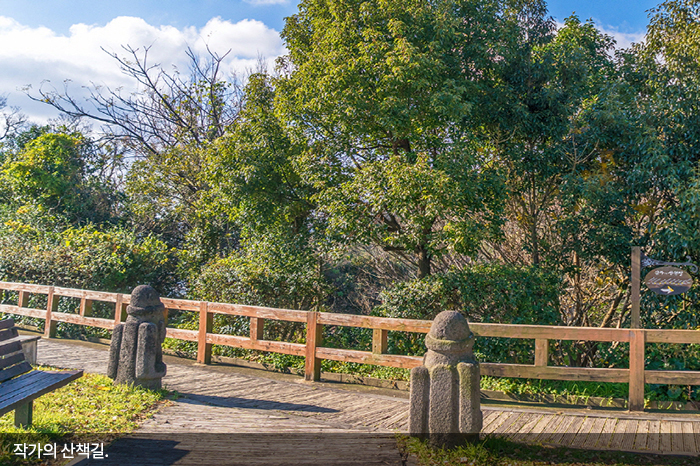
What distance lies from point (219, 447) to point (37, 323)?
9328 mm

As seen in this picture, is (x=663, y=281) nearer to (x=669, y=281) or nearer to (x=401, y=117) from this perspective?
(x=669, y=281)

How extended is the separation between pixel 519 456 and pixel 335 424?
5.82 ft

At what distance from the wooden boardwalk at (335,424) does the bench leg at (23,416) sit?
88cm

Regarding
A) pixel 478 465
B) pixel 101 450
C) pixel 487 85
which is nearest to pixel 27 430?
pixel 101 450

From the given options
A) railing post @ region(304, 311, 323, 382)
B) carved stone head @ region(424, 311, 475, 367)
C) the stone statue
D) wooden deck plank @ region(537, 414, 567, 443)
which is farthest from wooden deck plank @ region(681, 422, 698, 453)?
the stone statue

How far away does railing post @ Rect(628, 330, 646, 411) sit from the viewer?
5902 millimetres

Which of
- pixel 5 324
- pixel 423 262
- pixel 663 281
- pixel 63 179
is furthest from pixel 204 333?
pixel 63 179

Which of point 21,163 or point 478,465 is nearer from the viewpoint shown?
point 478,465

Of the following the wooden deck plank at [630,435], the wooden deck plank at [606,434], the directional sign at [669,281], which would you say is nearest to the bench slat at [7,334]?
the wooden deck plank at [606,434]

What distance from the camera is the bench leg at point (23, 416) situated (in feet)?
15.2

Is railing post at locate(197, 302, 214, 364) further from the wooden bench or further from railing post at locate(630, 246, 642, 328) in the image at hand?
railing post at locate(630, 246, 642, 328)

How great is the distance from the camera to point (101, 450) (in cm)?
432

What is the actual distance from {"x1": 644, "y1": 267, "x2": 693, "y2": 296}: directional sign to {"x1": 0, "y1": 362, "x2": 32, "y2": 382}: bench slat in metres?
7.33

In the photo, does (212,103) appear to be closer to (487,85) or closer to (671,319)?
(487,85)
